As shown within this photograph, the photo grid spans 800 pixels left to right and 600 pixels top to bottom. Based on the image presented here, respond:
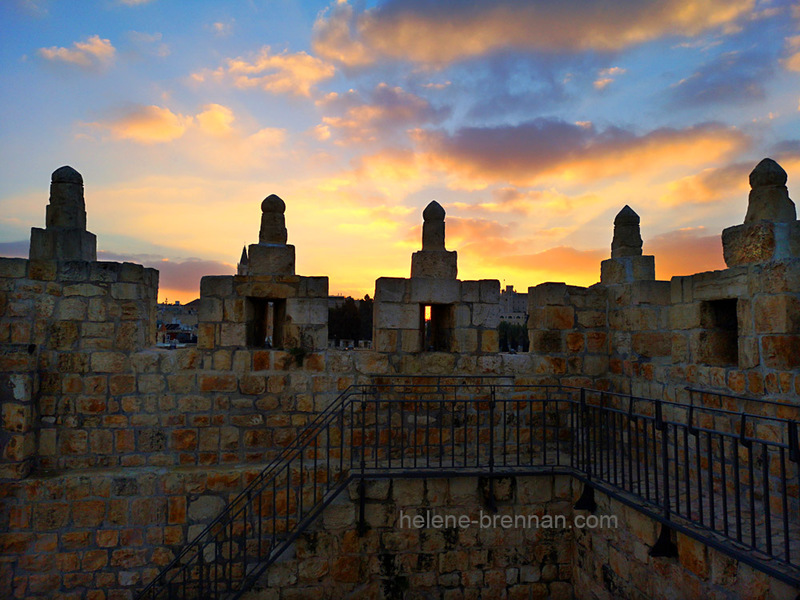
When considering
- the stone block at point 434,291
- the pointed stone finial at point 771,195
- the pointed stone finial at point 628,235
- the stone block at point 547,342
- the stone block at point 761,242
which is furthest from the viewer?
the stone block at point 547,342

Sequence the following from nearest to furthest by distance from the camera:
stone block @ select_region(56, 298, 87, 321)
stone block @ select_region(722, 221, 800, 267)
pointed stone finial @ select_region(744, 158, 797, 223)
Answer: stone block @ select_region(722, 221, 800, 267), pointed stone finial @ select_region(744, 158, 797, 223), stone block @ select_region(56, 298, 87, 321)

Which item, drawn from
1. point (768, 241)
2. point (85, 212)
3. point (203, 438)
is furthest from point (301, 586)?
point (768, 241)

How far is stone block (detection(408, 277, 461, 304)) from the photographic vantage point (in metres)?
6.96

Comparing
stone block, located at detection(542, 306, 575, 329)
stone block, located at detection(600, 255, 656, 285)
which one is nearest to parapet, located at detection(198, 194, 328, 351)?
stone block, located at detection(542, 306, 575, 329)

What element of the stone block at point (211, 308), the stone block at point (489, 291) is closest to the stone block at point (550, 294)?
the stone block at point (489, 291)

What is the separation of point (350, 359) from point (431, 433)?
4.63ft

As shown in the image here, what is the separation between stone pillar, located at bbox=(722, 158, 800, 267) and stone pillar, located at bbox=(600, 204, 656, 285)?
161 cm

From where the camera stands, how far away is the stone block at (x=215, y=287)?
657 cm

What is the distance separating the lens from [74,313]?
627cm

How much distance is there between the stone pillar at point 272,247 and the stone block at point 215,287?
305 mm

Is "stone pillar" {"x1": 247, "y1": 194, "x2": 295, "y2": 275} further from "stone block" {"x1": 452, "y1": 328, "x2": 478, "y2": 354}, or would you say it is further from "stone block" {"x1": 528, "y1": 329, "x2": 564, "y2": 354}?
"stone block" {"x1": 528, "y1": 329, "x2": 564, "y2": 354}

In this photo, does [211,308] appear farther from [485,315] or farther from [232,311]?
[485,315]

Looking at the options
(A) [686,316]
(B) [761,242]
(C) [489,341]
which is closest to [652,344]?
(A) [686,316]

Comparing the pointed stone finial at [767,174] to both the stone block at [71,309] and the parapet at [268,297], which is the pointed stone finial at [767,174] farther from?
the stone block at [71,309]
